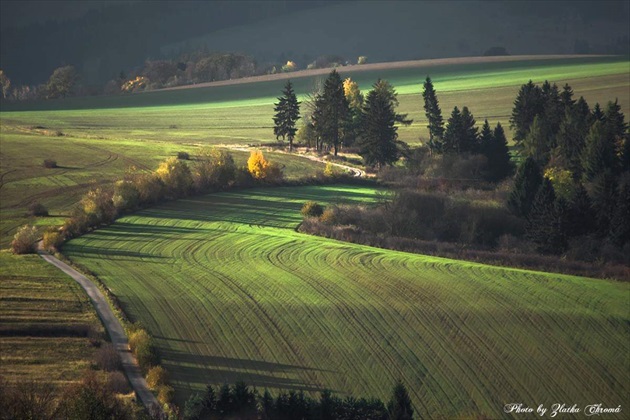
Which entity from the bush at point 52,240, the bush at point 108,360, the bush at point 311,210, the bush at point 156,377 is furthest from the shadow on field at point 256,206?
the bush at point 156,377

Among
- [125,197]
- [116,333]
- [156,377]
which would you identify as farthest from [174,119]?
[156,377]

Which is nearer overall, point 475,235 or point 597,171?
point 475,235

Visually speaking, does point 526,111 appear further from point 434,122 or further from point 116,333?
point 116,333

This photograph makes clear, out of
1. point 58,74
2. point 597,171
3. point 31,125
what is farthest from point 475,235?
point 58,74

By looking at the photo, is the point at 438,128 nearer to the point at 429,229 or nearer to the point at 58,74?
the point at 429,229

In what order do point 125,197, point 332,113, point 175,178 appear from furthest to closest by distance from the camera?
point 332,113
point 175,178
point 125,197

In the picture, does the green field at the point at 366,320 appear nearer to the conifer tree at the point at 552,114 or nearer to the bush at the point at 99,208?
the bush at the point at 99,208

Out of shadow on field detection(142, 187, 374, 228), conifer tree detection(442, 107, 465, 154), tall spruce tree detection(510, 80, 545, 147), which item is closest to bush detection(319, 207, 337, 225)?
shadow on field detection(142, 187, 374, 228)
